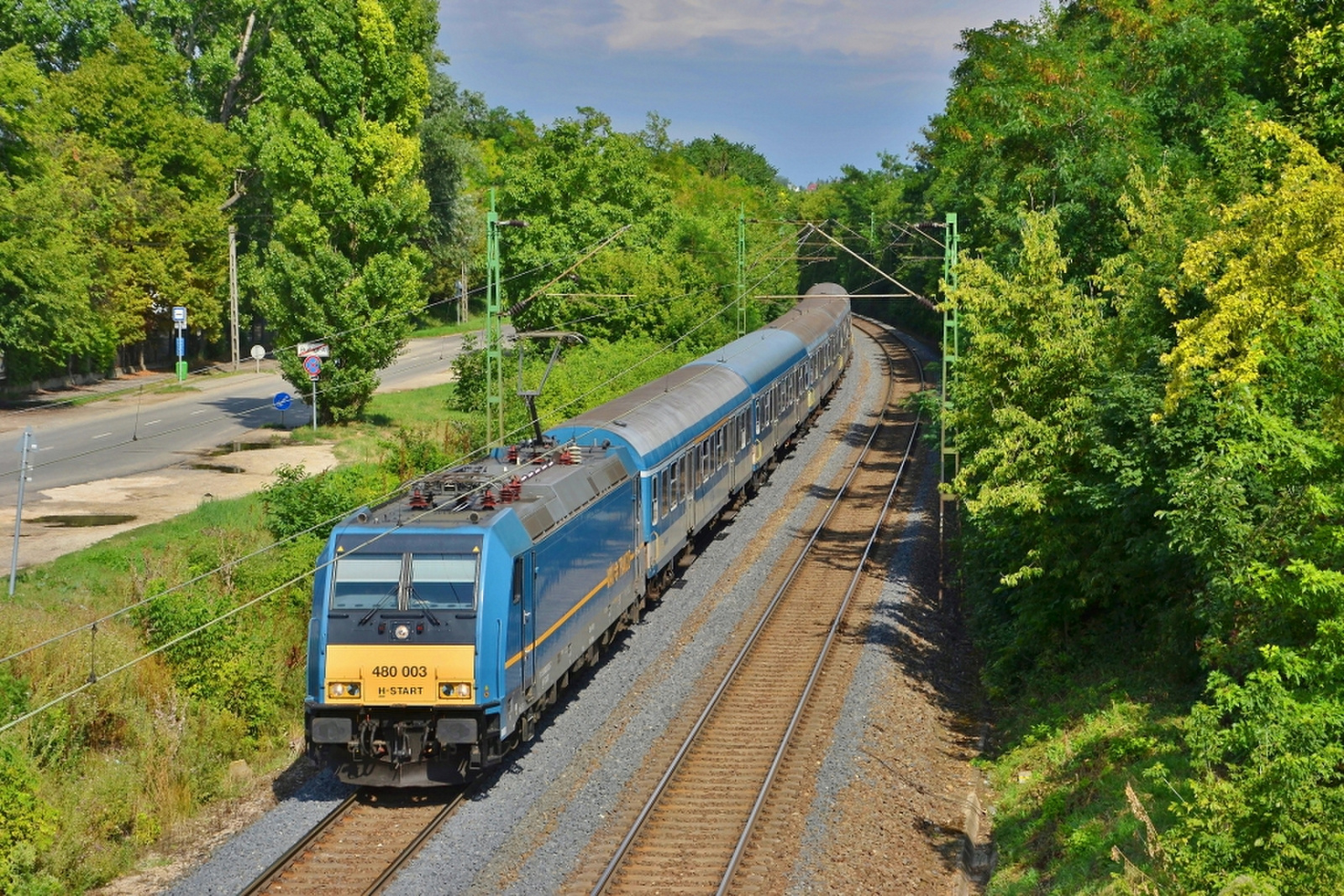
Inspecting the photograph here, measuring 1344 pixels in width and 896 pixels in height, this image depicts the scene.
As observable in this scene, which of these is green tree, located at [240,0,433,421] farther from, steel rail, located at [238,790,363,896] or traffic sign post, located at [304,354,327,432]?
steel rail, located at [238,790,363,896]

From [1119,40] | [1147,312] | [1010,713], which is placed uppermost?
[1119,40]

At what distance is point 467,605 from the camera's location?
48.3ft

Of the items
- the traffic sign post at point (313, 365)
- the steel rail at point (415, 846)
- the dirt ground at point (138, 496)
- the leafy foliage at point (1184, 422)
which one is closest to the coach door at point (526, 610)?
the steel rail at point (415, 846)

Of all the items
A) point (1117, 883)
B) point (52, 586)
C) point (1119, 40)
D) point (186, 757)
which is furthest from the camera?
point (1119, 40)

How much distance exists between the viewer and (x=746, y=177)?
112 meters

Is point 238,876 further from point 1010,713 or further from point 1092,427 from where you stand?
point 1092,427

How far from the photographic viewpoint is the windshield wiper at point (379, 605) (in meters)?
14.7

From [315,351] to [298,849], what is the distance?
22.9m

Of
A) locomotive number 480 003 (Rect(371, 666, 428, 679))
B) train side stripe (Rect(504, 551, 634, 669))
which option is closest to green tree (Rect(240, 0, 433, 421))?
train side stripe (Rect(504, 551, 634, 669))

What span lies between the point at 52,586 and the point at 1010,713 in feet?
51.0

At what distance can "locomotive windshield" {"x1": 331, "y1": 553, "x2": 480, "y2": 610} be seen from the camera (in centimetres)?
1477

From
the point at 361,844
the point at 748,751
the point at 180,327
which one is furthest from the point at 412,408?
the point at 361,844

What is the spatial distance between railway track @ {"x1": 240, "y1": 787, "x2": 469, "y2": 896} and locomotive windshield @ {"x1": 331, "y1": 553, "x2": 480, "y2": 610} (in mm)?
2409

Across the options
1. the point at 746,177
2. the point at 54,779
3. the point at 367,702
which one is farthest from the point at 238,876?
the point at 746,177
